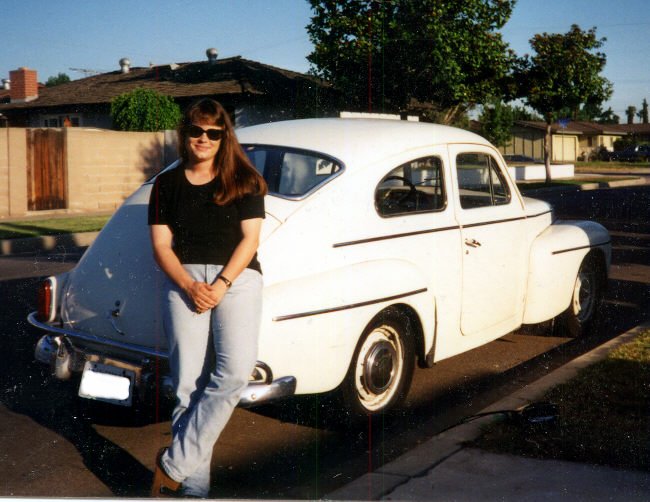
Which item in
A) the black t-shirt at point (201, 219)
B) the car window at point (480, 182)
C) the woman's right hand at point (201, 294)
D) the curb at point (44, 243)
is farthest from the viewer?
the curb at point (44, 243)

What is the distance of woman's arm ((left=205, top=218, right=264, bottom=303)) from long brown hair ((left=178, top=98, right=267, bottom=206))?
0.14 metres

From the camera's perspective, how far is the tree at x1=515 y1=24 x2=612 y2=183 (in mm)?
7727

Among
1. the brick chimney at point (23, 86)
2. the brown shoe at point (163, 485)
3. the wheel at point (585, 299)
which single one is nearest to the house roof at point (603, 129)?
the brick chimney at point (23, 86)

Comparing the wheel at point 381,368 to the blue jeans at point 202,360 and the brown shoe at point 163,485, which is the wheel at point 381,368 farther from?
the brown shoe at point 163,485

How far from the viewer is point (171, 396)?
160 inches

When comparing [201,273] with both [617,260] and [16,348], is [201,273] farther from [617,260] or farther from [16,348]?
[617,260]

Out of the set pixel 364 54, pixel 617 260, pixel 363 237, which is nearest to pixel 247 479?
pixel 363 237

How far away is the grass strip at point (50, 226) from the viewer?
14.5 metres

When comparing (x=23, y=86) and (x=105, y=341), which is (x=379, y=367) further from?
(x=23, y=86)

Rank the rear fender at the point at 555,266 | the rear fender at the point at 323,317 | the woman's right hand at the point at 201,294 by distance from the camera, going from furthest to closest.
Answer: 1. the rear fender at the point at 555,266
2. the rear fender at the point at 323,317
3. the woman's right hand at the point at 201,294

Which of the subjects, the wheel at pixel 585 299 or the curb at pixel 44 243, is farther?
the curb at pixel 44 243

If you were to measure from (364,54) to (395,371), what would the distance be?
3.79 metres

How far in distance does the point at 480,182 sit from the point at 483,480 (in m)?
2.61

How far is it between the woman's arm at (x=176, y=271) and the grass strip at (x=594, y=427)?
1.64 m
